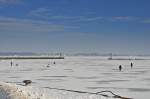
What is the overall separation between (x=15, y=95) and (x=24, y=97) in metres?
0.69

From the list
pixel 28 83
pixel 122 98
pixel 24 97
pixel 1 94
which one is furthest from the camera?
pixel 28 83

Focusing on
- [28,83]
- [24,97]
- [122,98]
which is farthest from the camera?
[28,83]

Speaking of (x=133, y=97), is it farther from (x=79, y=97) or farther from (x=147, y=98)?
(x=79, y=97)

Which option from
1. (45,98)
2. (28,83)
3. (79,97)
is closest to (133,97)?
(79,97)

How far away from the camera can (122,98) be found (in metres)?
16.8

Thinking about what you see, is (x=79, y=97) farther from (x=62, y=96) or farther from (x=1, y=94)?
(x=1, y=94)

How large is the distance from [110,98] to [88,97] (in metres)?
1.18

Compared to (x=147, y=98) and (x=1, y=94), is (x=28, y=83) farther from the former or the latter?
(x=147, y=98)

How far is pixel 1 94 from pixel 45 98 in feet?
8.36

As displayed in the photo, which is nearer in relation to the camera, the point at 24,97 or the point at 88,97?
the point at 24,97

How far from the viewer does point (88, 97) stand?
15.9 meters

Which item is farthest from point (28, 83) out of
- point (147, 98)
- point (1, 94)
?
point (147, 98)

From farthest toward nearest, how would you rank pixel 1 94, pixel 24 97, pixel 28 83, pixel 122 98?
pixel 28 83 → pixel 122 98 → pixel 1 94 → pixel 24 97

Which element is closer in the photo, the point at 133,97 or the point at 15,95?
the point at 15,95
